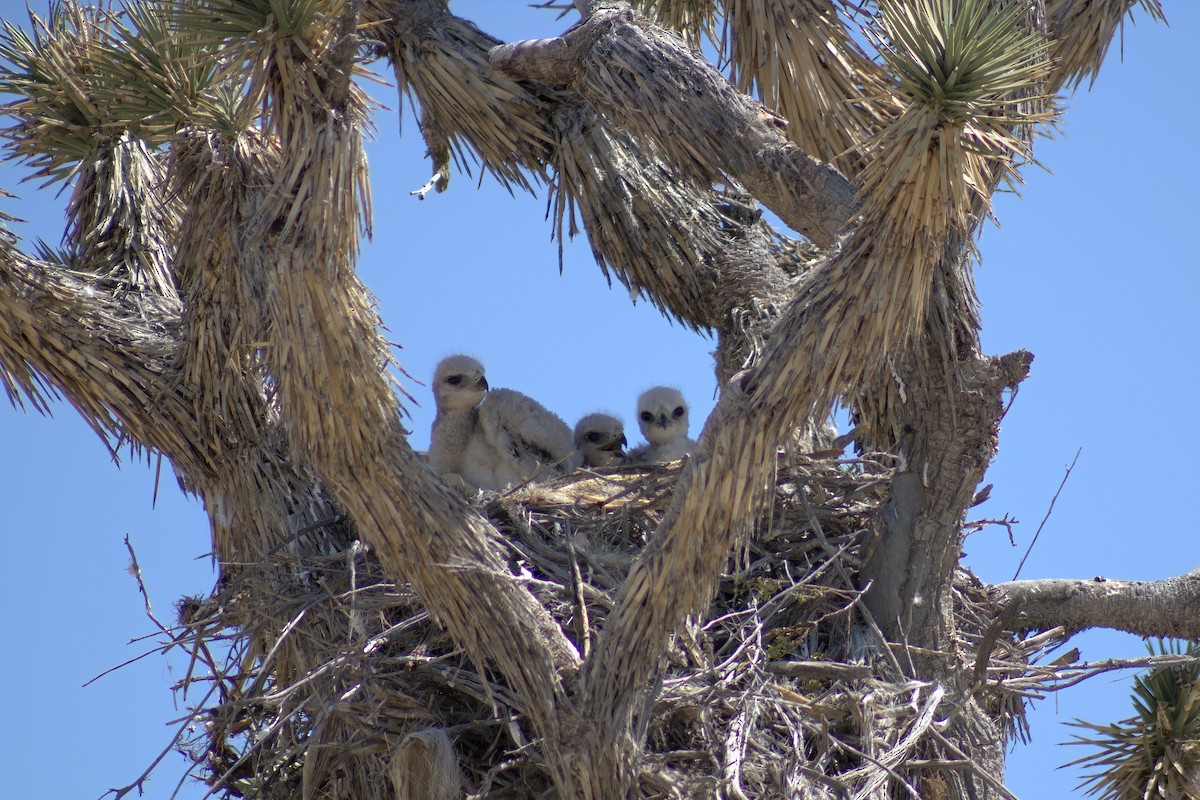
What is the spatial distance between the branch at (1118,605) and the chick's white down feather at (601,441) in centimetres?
277

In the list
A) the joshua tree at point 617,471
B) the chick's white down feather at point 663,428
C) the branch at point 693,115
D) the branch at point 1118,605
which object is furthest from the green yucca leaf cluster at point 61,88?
the branch at point 1118,605

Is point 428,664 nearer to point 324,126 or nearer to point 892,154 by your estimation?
point 324,126

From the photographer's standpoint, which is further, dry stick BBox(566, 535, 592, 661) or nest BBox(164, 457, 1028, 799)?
nest BBox(164, 457, 1028, 799)

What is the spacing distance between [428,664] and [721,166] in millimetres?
2416

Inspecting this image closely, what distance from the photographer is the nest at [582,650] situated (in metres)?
5.21

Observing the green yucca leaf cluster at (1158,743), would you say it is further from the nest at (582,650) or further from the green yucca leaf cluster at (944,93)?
the green yucca leaf cluster at (944,93)

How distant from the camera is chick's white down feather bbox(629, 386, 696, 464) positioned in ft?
28.2

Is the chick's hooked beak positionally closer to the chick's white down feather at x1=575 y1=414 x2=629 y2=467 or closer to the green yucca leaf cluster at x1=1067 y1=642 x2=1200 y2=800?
the chick's white down feather at x1=575 y1=414 x2=629 y2=467

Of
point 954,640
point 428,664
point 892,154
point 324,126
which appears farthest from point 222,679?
point 892,154

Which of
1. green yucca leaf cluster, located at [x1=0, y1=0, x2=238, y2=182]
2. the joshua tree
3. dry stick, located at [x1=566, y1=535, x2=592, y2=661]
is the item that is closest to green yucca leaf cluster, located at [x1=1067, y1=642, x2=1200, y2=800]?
the joshua tree

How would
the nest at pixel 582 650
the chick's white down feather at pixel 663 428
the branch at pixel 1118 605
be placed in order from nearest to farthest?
the nest at pixel 582 650 < the branch at pixel 1118 605 < the chick's white down feather at pixel 663 428

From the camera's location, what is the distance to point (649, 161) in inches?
320

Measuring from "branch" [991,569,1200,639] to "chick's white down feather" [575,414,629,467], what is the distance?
2772 mm

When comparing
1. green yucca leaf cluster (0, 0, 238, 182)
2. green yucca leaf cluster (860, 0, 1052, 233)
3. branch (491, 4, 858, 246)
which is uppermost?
green yucca leaf cluster (0, 0, 238, 182)
